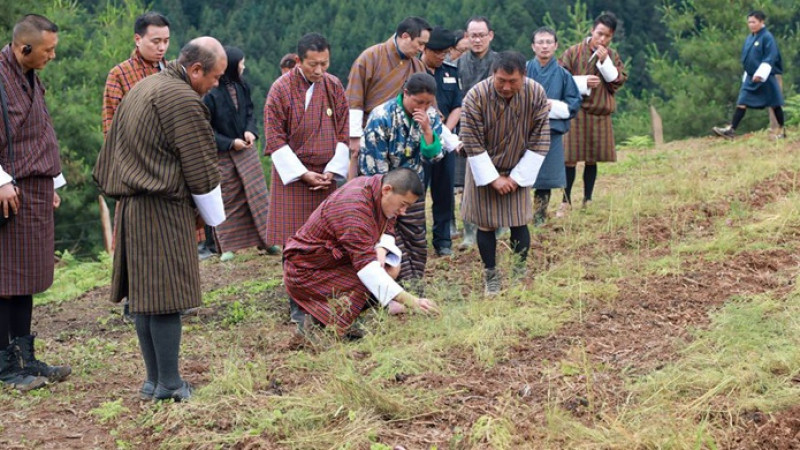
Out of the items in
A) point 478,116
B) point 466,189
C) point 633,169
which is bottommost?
point 633,169

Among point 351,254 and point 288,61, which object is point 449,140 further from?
point 288,61

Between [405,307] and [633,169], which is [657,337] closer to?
[405,307]

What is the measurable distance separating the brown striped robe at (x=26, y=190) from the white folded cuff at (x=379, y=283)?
164cm

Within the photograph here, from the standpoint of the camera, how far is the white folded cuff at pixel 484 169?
601cm

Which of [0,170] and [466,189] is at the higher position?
[0,170]

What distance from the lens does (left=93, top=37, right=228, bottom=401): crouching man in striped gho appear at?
4.33 metres

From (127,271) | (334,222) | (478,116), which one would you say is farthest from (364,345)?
(478,116)

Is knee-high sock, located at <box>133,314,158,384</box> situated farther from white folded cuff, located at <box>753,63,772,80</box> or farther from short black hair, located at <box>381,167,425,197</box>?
white folded cuff, located at <box>753,63,772,80</box>

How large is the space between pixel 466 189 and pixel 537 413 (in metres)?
2.49

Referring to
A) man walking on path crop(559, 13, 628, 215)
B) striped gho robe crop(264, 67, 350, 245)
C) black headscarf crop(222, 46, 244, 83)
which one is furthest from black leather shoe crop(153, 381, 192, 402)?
man walking on path crop(559, 13, 628, 215)

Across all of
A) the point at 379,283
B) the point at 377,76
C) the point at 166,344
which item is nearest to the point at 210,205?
the point at 166,344

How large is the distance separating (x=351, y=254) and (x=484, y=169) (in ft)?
4.14

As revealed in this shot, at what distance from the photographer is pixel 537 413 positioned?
4.07 metres

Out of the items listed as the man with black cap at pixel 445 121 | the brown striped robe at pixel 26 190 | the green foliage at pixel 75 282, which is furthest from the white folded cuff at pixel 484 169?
the green foliage at pixel 75 282
